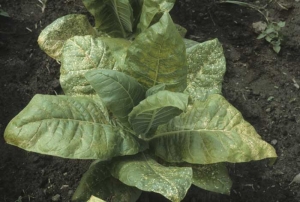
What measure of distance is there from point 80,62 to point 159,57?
404 millimetres

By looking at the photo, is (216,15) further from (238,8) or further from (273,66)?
(273,66)

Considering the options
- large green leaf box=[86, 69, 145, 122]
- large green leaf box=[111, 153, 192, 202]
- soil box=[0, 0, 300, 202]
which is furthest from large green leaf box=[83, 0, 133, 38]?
large green leaf box=[111, 153, 192, 202]

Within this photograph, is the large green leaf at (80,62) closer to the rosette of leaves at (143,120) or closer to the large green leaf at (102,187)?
the rosette of leaves at (143,120)

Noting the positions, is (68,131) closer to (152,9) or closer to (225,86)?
(152,9)

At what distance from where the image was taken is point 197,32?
3.01 meters

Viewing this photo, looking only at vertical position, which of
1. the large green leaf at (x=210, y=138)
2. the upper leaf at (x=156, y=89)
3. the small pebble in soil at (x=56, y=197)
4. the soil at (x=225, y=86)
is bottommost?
the small pebble in soil at (x=56, y=197)

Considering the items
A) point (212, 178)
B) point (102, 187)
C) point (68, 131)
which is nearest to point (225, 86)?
point (212, 178)

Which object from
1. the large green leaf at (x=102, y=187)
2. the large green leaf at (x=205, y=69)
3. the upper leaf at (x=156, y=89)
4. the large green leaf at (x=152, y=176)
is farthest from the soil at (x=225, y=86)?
the upper leaf at (x=156, y=89)

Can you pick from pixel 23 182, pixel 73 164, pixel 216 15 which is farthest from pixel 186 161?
pixel 216 15

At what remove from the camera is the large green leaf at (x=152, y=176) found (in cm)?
168

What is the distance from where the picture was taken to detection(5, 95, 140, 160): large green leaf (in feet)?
5.56

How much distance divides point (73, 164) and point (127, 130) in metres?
0.59

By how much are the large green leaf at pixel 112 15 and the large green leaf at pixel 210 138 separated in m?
0.59

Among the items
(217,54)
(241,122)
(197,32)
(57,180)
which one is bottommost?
(57,180)
